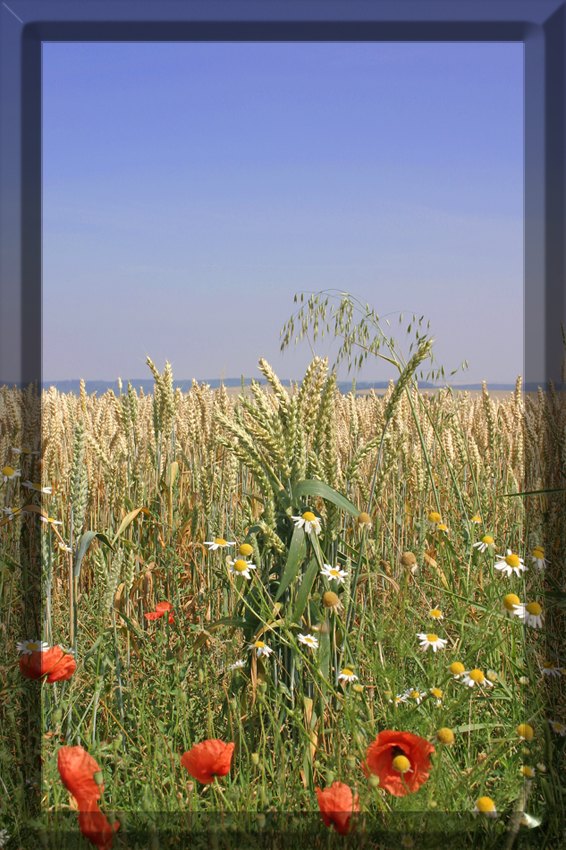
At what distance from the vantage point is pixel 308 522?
1405 mm

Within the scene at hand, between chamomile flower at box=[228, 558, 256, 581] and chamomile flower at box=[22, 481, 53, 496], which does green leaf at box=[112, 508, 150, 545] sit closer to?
chamomile flower at box=[22, 481, 53, 496]

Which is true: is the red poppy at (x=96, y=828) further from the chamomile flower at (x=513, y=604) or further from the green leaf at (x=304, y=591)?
the chamomile flower at (x=513, y=604)

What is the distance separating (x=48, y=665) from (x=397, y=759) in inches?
24.9

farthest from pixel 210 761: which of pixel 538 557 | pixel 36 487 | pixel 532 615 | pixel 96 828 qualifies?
pixel 36 487

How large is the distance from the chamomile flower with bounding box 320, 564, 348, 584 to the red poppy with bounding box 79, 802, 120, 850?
1.80 feet

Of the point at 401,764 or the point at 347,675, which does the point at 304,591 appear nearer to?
the point at 347,675

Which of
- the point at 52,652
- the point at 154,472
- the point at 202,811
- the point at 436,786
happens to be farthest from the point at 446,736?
the point at 154,472

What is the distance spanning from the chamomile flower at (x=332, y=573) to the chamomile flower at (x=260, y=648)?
17 cm

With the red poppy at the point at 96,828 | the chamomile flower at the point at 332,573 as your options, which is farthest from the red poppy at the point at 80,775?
the chamomile flower at the point at 332,573

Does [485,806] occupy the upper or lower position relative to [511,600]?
lower

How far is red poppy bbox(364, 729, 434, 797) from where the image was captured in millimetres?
1141

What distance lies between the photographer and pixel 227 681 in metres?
1.58

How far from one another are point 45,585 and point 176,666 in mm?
321

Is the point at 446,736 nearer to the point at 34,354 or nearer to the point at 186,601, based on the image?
the point at 34,354
